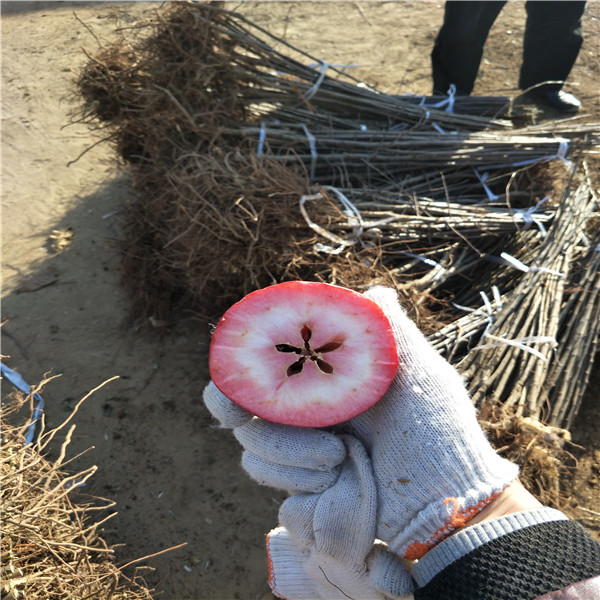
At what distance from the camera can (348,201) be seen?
263cm

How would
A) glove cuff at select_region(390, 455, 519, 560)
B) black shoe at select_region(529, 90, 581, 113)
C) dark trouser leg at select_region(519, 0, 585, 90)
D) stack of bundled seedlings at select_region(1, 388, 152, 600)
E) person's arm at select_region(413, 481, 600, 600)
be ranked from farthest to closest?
1. black shoe at select_region(529, 90, 581, 113)
2. dark trouser leg at select_region(519, 0, 585, 90)
3. stack of bundled seedlings at select_region(1, 388, 152, 600)
4. glove cuff at select_region(390, 455, 519, 560)
5. person's arm at select_region(413, 481, 600, 600)

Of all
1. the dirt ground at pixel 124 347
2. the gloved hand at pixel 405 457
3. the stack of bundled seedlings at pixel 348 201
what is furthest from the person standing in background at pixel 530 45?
the gloved hand at pixel 405 457

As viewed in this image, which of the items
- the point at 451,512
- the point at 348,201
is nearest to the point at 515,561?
the point at 451,512

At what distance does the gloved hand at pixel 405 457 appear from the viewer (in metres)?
1.23

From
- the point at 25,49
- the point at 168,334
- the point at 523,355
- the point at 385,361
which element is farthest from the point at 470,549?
the point at 25,49

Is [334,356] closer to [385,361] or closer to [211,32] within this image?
[385,361]

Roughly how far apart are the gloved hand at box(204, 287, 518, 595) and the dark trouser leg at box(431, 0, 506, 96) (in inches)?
147

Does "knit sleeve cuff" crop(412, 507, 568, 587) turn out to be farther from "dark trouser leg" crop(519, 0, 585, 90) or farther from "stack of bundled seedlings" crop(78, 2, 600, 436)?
"dark trouser leg" crop(519, 0, 585, 90)

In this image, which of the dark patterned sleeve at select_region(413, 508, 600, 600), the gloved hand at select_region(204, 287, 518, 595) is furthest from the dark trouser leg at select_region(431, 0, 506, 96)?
the dark patterned sleeve at select_region(413, 508, 600, 600)

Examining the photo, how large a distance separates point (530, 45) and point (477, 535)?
4726 millimetres

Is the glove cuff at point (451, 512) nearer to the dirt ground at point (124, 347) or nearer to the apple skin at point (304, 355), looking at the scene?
the apple skin at point (304, 355)

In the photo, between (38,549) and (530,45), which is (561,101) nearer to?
(530,45)

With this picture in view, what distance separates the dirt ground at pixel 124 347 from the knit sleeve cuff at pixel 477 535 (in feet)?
4.23

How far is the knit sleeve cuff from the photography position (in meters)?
1.13
